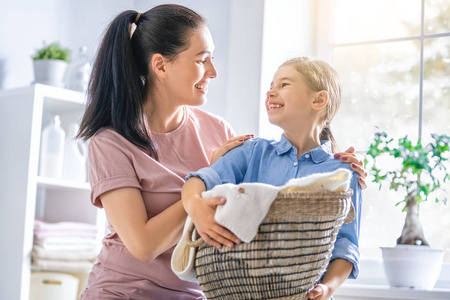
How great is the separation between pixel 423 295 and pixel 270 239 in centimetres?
105

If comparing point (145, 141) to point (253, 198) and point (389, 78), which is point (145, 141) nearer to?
point (253, 198)

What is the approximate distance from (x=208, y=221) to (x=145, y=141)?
0.48 metres

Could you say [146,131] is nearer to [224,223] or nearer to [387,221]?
[224,223]

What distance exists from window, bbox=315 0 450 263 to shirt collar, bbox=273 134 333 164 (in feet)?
3.09

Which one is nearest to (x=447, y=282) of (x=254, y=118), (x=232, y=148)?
(x=254, y=118)

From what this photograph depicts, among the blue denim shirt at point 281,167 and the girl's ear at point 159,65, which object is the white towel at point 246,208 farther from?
the girl's ear at point 159,65

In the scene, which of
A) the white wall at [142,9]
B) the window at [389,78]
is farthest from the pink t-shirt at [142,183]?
the window at [389,78]

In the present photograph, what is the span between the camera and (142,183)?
160 centimetres

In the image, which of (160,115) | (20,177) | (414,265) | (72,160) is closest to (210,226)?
(160,115)

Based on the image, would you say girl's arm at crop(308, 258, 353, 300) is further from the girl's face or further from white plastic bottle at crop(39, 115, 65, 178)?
white plastic bottle at crop(39, 115, 65, 178)

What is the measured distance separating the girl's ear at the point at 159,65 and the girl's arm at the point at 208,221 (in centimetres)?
47

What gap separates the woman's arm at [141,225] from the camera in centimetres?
148

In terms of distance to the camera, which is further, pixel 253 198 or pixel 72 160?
pixel 72 160

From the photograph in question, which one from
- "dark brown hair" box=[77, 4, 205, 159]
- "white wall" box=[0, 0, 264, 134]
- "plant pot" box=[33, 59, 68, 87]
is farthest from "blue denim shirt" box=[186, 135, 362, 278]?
"plant pot" box=[33, 59, 68, 87]
